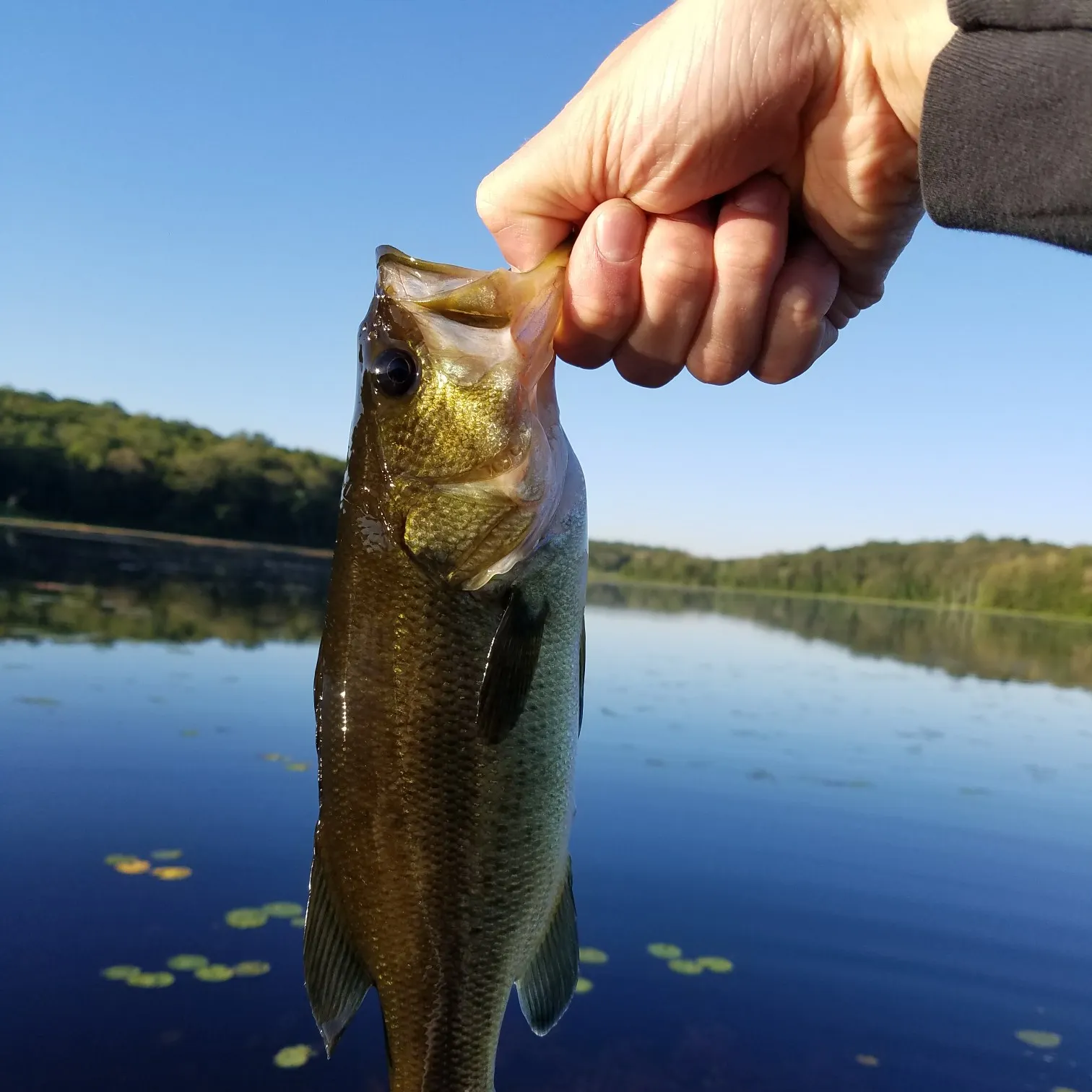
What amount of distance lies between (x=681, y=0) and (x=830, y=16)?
1.13 feet

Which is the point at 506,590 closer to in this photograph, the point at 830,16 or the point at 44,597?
the point at 830,16

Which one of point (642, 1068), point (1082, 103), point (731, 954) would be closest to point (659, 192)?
point (1082, 103)

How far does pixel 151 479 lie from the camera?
64.7 m

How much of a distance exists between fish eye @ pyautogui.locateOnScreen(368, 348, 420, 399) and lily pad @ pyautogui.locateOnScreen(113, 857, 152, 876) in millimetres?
6921

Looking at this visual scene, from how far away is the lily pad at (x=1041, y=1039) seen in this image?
273 inches

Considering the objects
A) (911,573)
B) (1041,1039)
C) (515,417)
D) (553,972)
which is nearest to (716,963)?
(1041,1039)

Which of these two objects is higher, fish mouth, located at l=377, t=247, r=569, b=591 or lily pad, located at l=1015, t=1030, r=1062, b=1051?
fish mouth, located at l=377, t=247, r=569, b=591

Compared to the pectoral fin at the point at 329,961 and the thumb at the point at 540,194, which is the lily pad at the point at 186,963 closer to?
the pectoral fin at the point at 329,961

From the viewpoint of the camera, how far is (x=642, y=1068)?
19.5ft

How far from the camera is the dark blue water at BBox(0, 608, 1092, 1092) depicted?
5.91 m

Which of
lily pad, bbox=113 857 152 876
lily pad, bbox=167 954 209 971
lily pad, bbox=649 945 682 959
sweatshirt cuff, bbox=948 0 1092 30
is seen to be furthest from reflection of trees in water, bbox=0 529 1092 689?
sweatshirt cuff, bbox=948 0 1092 30

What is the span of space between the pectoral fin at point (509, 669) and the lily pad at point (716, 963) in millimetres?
6124

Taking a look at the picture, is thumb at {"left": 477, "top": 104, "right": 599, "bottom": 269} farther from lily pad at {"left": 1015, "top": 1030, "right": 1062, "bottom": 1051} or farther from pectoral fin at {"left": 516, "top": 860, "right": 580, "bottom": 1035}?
lily pad at {"left": 1015, "top": 1030, "right": 1062, "bottom": 1051}

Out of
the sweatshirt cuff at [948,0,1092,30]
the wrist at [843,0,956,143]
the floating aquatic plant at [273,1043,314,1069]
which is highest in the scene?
the wrist at [843,0,956,143]
